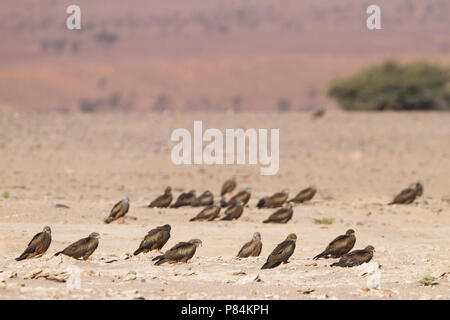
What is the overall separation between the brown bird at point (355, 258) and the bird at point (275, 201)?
582cm

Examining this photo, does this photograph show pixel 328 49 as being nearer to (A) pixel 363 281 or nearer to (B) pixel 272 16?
Result: (B) pixel 272 16

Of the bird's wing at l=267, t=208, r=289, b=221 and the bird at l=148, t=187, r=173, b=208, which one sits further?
the bird at l=148, t=187, r=173, b=208

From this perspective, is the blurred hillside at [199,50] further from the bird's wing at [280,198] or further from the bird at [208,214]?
the bird at [208,214]

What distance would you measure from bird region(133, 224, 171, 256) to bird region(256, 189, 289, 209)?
531 cm

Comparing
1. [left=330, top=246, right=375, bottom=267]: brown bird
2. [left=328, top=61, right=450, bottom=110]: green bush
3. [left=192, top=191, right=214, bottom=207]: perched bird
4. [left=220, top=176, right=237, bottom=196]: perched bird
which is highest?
[left=328, top=61, right=450, bottom=110]: green bush

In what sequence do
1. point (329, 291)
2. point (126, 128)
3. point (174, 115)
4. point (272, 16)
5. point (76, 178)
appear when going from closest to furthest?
1. point (329, 291)
2. point (76, 178)
3. point (126, 128)
4. point (174, 115)
5. point (272, 16)

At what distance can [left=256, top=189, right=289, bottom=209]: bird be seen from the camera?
1786 cm

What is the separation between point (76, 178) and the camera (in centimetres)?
2222

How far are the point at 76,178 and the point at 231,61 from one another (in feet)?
210

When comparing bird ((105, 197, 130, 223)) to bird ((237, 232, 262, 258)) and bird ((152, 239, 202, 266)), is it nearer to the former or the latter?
bird ((237, 232, 262, 258))

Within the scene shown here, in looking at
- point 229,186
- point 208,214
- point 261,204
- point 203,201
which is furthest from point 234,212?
point 229,186

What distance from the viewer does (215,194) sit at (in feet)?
69.0

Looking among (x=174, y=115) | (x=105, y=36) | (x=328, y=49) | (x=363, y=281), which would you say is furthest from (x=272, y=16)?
(x=363, y=281)

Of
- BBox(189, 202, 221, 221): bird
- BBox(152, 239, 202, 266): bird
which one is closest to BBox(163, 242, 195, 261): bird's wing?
BBox(152, 239, 202, 266): bird
